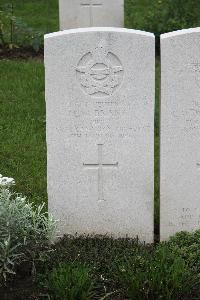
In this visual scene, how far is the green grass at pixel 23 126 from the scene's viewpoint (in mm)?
6879

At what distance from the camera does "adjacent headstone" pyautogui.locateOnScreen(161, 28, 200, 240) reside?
17.0 ft

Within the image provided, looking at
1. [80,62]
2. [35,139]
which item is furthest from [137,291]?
[35,139]

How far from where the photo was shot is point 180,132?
17.5ft

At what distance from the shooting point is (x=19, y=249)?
4.91 metres

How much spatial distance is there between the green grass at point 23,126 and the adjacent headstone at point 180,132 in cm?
134

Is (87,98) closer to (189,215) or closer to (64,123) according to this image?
(64,123)

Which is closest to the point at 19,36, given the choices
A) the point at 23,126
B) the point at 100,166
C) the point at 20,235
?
the point at 23,126

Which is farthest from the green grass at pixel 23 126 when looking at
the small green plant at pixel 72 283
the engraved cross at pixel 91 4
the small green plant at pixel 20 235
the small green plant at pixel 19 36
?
the small green plant at pixel 72 283

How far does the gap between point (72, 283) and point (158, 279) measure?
49 centimetres

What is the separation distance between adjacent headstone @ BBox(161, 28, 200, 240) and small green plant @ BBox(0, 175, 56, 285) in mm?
926

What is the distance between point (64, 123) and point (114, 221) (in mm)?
780

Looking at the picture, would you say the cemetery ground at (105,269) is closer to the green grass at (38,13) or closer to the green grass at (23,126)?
the green grass at (23,126)

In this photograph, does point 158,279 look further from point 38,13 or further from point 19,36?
point 38,13

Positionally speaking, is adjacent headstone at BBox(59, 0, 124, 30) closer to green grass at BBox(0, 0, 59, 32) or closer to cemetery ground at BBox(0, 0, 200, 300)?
green grass at BBox(0, 0, 59, 32)
